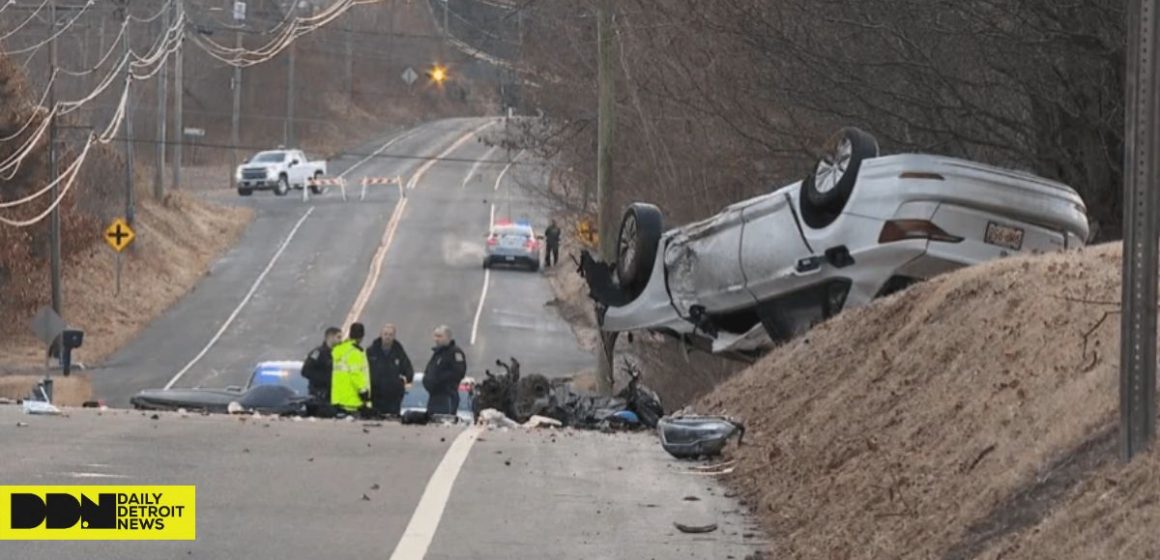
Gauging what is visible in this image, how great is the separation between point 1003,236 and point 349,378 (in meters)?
7.71

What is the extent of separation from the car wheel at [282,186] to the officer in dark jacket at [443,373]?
203ft

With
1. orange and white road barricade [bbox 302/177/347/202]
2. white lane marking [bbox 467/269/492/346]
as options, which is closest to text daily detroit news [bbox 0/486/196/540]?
white lane marking [bbox 467/269/492/346]

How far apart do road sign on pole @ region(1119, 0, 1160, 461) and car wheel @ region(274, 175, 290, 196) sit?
76289mm

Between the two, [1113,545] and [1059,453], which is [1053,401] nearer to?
[1059,453]

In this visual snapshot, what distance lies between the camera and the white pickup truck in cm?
8262

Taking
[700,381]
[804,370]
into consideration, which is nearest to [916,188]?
[804,370]

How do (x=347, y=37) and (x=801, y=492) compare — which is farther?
(x=347, y=37)

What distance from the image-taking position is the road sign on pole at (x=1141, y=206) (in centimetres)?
823

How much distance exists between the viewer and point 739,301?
1823 centimetres

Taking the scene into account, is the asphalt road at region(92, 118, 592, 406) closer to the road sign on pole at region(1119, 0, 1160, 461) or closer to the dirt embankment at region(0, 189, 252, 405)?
the dirt embankment at region(0, 189, 252, 405)

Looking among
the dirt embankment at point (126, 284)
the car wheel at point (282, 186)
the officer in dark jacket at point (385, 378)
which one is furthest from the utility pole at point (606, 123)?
the car wheel at point (282, 186)

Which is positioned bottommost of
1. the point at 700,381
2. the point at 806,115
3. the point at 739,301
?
the point at 700,381

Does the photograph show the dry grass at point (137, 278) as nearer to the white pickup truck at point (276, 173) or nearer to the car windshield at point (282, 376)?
the white pickup truck at point (276, 173)

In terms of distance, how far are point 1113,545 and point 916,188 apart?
8929 mm
